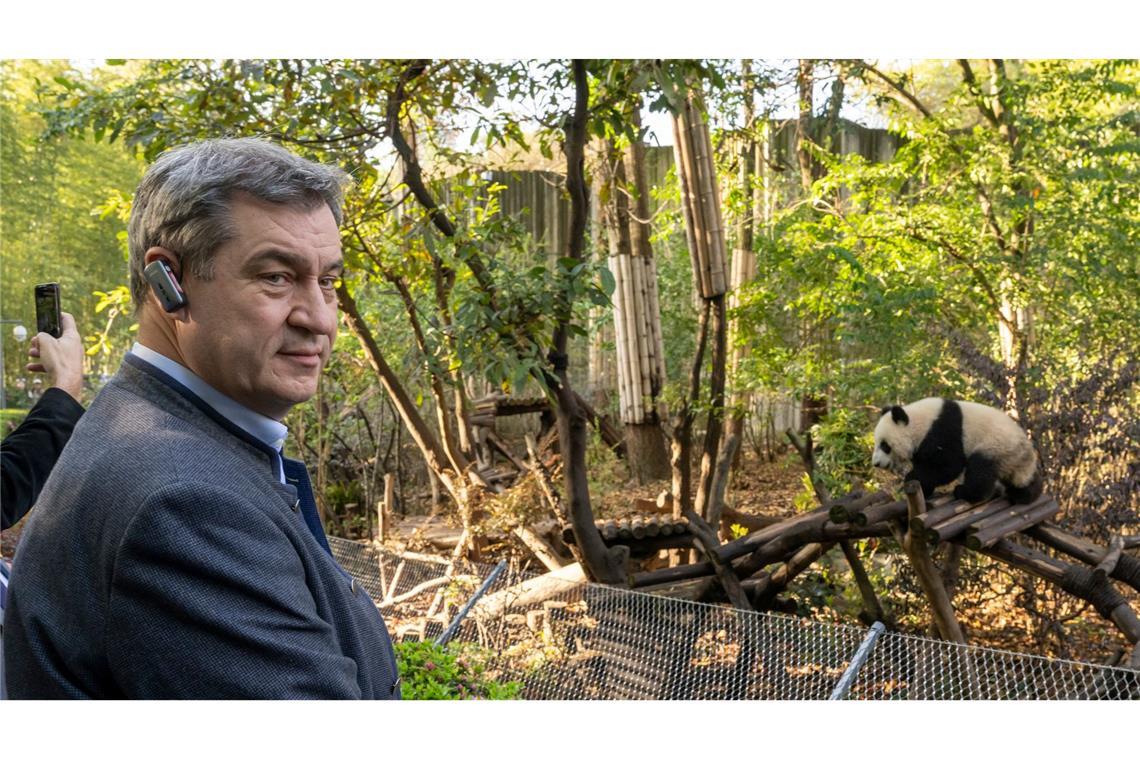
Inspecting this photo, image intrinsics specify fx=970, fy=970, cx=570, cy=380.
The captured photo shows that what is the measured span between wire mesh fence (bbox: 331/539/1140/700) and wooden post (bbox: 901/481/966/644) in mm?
99

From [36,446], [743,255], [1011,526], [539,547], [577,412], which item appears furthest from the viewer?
[743,255]

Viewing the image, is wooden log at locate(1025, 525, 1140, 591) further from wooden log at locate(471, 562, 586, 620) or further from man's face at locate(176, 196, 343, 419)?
man's face at locate(176, 196, 343, 419)

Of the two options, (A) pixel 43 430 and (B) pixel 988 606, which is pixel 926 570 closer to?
(B) pixel 988 606

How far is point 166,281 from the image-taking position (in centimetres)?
83

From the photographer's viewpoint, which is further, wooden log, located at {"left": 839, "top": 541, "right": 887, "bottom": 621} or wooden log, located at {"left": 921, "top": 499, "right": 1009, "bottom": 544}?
wooden log, located at {"left": 839, "top": 541, "right": 887, "bottom": 621}

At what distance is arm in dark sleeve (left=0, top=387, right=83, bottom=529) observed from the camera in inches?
58.9

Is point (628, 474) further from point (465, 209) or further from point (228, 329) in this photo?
point (228, 329)

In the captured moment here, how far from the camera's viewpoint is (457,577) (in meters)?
4.62

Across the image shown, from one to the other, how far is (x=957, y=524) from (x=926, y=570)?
209 mm

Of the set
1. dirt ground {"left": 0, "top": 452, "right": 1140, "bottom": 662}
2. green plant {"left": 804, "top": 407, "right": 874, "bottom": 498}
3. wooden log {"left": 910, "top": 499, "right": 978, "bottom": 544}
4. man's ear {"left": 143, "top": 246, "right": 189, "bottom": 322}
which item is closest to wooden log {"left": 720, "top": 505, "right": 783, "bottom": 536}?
green plant {"left": 804, "top": 407, "right": 874, "bottom": 498}

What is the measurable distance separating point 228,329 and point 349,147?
296 centimetres

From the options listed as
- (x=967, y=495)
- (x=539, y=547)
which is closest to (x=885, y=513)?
(x=967, y=495)

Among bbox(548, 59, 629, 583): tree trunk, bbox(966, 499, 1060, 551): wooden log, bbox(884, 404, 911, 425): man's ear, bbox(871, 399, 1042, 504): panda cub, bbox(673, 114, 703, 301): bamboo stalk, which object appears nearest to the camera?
bbox(548, 59, 629, 583): tree trunk
